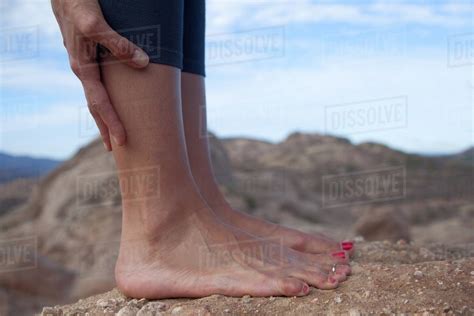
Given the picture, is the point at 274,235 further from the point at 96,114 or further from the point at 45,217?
the point at 45,217

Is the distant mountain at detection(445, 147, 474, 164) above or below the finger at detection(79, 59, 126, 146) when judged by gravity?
below

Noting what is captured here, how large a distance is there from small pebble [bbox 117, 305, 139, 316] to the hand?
1.27ft

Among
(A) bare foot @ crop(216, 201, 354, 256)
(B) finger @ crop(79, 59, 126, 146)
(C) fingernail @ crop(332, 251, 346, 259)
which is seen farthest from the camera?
(A) bare foot @ crop(216, 201, 354, 256)

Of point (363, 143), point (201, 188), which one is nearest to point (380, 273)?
point (201, 188)

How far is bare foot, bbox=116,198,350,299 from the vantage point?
161 centimetres

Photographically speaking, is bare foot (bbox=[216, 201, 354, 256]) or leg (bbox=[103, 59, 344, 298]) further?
bare foot (bbox=[216, 201, 354, 256])

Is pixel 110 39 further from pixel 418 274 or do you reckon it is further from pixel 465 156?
pixel 465 156

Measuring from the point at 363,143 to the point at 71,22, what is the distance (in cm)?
647

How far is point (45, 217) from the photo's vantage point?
4652 millimetres

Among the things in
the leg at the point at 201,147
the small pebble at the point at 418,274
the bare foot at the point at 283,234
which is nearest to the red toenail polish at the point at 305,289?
the small pebble at the point at 418,274
